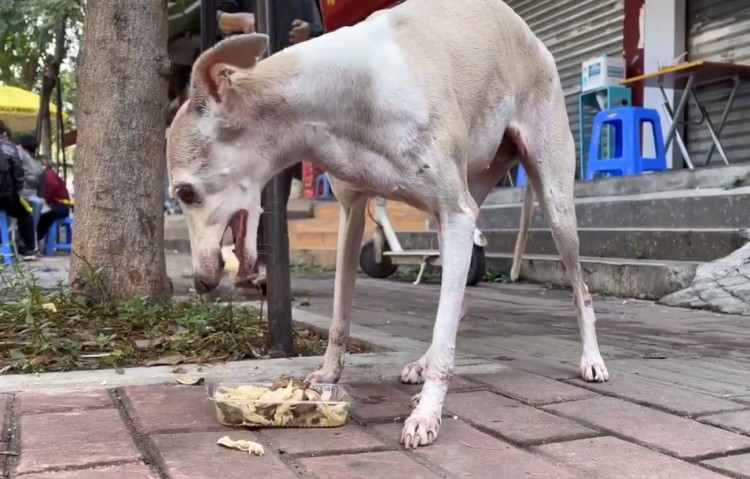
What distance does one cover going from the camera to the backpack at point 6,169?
1006 centimetres

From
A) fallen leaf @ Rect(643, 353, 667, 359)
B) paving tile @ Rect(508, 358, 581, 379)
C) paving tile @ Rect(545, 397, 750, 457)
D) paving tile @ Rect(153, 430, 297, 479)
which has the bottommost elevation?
paving tile @ Rect(153, 430, 297, 479)

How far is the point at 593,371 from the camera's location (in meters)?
3.18

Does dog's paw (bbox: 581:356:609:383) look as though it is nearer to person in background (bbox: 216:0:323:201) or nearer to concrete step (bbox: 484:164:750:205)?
person in background (bbox: 216:0:323:201)

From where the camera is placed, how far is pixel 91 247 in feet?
13.3

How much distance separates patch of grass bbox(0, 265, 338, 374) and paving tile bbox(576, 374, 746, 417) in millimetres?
1338

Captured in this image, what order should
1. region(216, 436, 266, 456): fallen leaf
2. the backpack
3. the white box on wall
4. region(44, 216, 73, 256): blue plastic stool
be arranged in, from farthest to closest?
region(44, 216, 73, 256): blue plastic stool
the backpack
the white box on wall
region(216, 436, 266, 456): fallen leaf

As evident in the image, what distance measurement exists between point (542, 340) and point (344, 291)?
1.60 m

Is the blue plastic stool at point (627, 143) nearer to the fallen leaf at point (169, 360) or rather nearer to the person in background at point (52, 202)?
the fallen leaf at point (169, 360)

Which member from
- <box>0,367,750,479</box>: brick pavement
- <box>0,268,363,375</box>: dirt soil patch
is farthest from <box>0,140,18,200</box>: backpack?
<box>0,367,750,479</box>: brick pavement

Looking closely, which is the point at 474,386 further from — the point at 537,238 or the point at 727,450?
the point at 537,238

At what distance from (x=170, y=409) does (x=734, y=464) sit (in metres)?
1.67

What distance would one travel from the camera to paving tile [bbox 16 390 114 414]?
8.52ft

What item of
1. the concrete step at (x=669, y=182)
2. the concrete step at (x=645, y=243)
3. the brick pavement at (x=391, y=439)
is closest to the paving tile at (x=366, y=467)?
the brick pavement at (x=391, y=439)

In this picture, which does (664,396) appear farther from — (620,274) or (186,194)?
(620,274)
